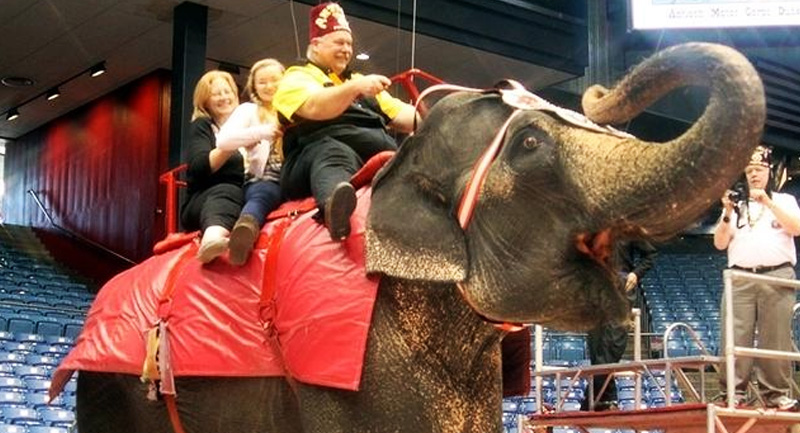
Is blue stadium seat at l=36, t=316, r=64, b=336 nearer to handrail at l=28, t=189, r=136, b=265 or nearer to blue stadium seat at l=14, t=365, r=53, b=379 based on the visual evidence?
blue stadium seat at l=14, t=365, r=53, b=379

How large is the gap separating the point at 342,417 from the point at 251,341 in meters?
0.30

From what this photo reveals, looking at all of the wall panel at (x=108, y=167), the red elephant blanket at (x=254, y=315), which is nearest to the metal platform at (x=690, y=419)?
the red elephant blanket at (x=254, y=315)

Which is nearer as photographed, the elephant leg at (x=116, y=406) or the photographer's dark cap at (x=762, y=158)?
the elephant leg at (x=116, y=406)

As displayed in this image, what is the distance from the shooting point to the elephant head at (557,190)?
1.47 metres

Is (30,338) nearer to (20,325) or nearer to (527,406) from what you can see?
(20,325)

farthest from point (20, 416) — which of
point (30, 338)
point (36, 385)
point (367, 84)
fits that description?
point (367, 84)

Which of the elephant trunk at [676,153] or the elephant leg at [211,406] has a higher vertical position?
the elephant trunk at [676,153]

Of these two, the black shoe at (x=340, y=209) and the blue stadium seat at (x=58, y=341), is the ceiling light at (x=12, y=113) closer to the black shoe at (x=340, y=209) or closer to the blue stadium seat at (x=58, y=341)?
the blue stadium seat at (x=58, y=341)

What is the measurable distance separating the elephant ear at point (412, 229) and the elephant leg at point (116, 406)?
748mm

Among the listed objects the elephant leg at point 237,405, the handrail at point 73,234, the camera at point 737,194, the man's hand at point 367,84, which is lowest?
the elephant leg at point 237,405

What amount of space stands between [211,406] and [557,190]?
855 millimetres

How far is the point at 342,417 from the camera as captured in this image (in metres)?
1.83

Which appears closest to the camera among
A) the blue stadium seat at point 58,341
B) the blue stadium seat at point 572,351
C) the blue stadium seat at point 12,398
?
the blue stadium seat at point 12,398

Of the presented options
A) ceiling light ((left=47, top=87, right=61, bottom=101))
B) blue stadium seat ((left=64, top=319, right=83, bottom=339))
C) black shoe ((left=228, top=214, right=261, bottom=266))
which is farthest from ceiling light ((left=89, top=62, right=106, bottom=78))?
black shoe ((left=228, top=214, right=261, bottom=266))
